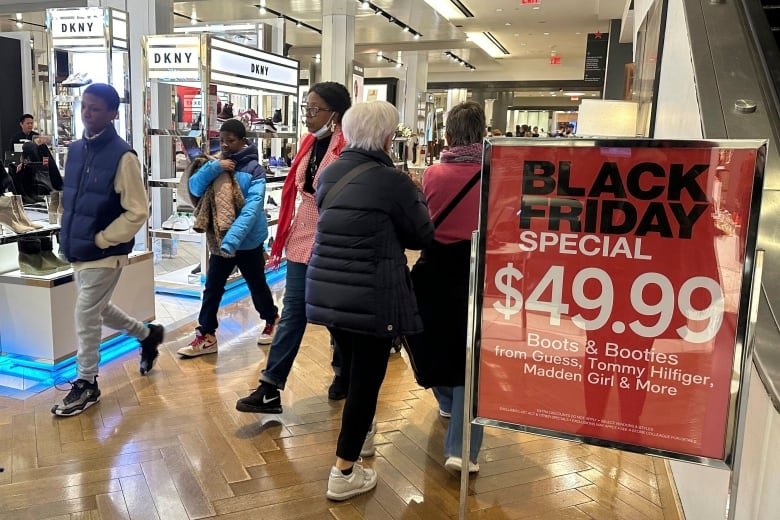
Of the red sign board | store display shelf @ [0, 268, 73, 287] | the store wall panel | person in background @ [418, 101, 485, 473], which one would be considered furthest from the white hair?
the store wall panel

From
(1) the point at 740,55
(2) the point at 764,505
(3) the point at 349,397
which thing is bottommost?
(3) the point at 349,397

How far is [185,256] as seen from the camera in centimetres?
676

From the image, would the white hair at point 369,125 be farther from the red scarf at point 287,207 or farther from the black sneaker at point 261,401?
the black sneaker at point 261,401

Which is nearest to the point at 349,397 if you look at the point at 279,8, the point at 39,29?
the point at 279,8

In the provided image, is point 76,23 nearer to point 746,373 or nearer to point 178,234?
point 178,234

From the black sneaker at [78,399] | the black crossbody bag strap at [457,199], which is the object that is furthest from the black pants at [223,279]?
the black crossbody bag strap at [457,199]

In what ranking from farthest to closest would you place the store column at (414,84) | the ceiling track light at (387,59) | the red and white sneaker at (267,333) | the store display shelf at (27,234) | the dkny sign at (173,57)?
the ceiling track light at (387,59), the store column at (414,84), the dkny sign at (173,57), the red and white sneaker at (267,333), the store display shelf at (27,234)

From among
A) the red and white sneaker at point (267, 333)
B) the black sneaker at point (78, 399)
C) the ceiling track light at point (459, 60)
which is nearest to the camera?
the black sneaker at point (78, 399)

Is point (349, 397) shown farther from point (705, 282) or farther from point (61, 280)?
point (61, 280)

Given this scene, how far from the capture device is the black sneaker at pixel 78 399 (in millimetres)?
3012

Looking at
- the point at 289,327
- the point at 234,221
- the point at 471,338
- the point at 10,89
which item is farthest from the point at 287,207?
the point at 10,89

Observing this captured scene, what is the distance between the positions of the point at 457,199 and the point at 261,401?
4.48 feet

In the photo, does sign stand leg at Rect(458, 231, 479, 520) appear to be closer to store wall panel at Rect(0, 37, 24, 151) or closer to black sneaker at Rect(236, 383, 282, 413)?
black sneaker at Rect(236, 383, 282, 413)

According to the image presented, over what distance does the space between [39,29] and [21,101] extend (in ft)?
A: 9.19
